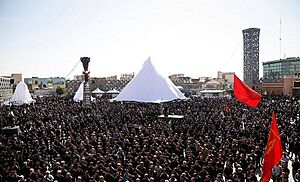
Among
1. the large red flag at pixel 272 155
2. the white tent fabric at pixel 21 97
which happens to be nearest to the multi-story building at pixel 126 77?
the white tent fabric at pixel 21 97

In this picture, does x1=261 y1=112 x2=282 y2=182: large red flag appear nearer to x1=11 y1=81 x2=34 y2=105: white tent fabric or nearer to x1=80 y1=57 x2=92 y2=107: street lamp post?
x1=80 y1=57 x2=92 y2=107: street lamp post

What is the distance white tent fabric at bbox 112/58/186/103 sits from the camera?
1006 inches

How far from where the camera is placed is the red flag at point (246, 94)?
12.4 metres

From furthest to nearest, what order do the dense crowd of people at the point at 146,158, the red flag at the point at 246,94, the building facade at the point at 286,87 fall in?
the building facade at the point at 286,87, the red flag at the point at 246,94, the dense crowd of people at the point at 146,158

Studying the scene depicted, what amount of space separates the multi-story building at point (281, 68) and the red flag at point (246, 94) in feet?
282

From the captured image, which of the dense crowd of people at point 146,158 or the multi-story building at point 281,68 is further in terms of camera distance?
the multi-story building at point 281,68

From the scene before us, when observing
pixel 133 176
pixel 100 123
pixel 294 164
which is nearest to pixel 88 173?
pixel 133 176

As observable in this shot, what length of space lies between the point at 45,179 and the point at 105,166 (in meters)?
1.93

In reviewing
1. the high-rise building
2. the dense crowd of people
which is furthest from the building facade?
the dense crowd of people

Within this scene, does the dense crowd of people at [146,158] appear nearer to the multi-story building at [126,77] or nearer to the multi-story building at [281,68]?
the multi-story building at [281,68]

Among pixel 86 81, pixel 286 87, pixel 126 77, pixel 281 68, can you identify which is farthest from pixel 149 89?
pixel 126 77

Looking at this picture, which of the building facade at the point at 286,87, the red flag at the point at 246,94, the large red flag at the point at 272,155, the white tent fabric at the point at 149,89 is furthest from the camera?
the building facade at the point at 286,87

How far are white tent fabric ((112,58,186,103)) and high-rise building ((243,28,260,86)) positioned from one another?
246 feet

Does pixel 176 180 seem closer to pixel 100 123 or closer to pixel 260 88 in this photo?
pixel 100 123
